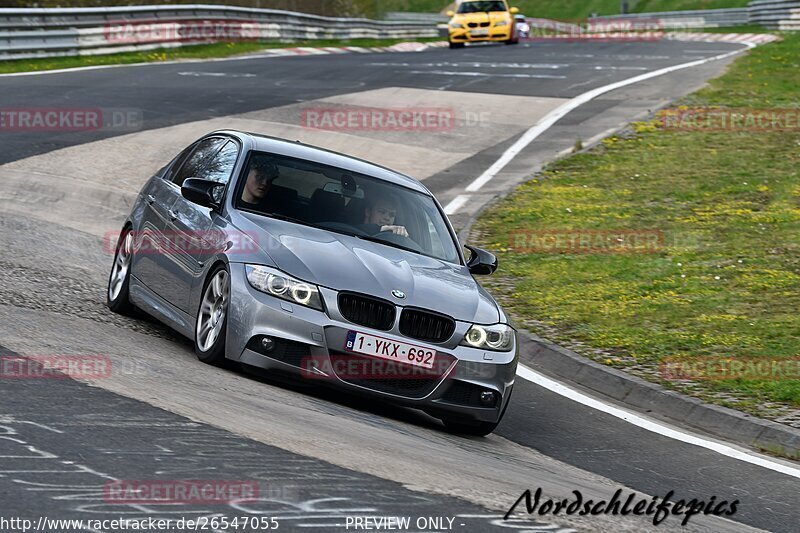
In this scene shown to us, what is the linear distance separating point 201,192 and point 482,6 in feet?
129

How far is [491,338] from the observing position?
8.07 m

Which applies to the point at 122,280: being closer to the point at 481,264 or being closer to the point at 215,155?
the point at 215,155

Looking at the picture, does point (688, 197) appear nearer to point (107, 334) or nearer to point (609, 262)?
point (609, 262)

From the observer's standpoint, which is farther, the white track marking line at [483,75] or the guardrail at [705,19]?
the guardrail at [705,19]

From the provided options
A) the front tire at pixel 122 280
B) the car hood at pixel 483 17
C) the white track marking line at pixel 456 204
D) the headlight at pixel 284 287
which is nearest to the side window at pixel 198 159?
the front tire at pixel 122 280

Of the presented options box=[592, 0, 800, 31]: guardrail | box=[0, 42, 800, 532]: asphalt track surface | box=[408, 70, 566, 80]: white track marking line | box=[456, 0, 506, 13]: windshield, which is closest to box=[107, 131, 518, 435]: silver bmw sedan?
box=[0, 42, 800, 532]: asphalt track surface

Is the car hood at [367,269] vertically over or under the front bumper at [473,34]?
over

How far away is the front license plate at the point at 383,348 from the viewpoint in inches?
299

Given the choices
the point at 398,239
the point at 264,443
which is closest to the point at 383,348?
the point at 398,239

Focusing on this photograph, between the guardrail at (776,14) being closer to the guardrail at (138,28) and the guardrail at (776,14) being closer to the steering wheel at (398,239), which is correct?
the guardrail at (138,28)

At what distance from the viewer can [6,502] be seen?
467 cm

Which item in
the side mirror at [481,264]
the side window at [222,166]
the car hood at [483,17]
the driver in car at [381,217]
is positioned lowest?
the side mirror at [481,264]

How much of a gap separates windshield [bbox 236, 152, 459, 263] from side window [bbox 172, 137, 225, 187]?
749 millimetres

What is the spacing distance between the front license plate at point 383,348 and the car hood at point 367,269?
0.26 meters
